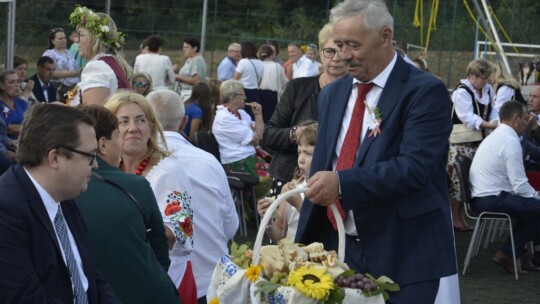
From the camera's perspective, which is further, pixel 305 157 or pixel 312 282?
pixel 305 157

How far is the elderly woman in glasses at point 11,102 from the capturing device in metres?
11.9

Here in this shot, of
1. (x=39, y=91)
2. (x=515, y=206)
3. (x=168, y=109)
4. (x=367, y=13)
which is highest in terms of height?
(x=367, y=13)

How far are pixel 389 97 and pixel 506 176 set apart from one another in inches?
234

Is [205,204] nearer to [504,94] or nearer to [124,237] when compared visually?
[124,237]

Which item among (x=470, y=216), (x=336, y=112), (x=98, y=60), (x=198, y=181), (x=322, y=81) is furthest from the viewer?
(x=470, y=216)

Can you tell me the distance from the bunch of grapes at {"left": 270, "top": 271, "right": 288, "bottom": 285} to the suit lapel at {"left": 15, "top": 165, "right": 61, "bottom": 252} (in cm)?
95

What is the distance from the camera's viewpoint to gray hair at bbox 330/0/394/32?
412 cm

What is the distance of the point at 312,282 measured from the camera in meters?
3.78

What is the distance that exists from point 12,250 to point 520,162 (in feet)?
24.0

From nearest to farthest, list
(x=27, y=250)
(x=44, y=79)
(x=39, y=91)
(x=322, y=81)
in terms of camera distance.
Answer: (x=27, y=250) < (x=322, y=81) < (x=39, y=91) < (x=44, y=79)

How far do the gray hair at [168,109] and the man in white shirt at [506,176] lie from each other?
15.5 feet

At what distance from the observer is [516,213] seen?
9.87 meters

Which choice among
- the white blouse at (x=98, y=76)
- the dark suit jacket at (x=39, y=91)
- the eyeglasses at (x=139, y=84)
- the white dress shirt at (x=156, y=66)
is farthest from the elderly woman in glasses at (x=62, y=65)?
the white blouse at (x=98, y=76)

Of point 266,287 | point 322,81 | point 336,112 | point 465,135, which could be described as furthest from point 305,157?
point 465,135
